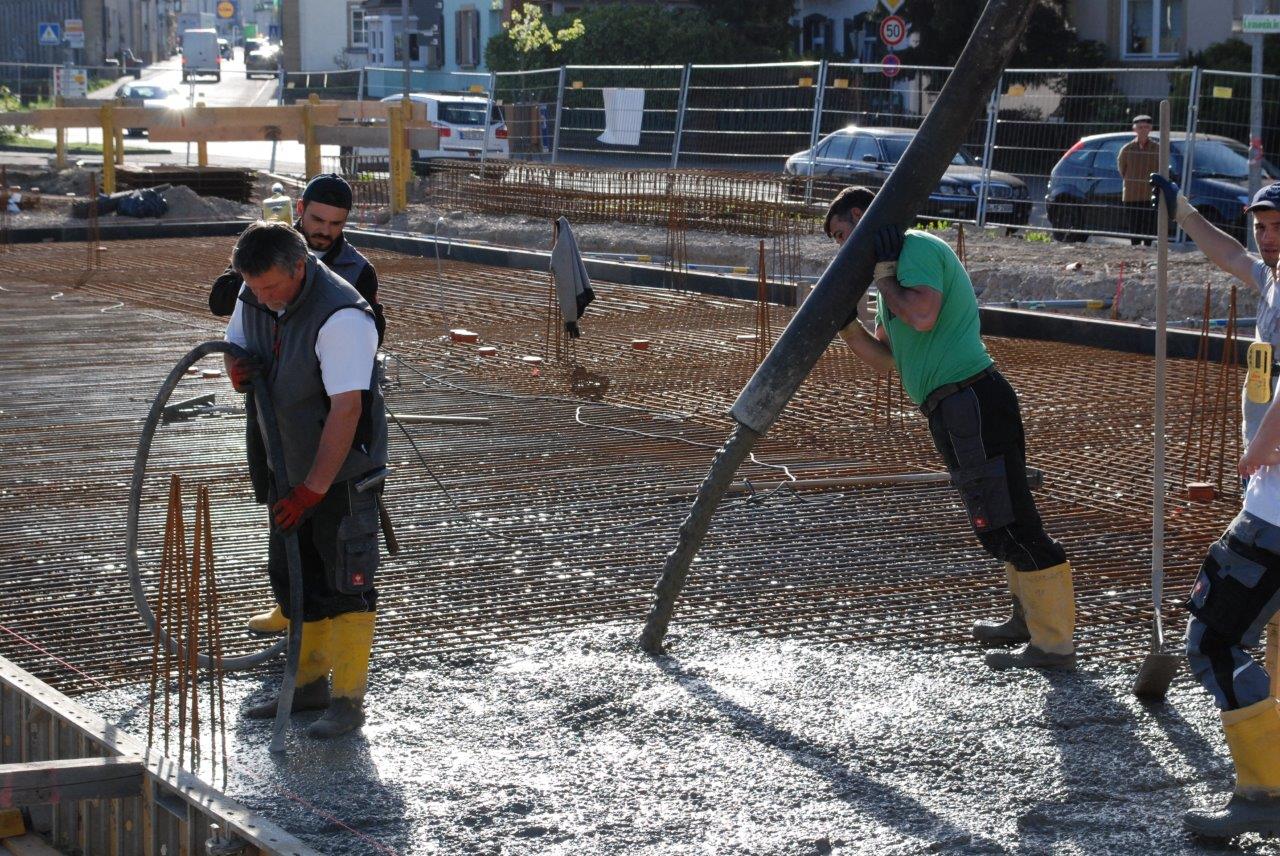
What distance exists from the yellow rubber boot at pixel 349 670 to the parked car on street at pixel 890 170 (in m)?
14.0

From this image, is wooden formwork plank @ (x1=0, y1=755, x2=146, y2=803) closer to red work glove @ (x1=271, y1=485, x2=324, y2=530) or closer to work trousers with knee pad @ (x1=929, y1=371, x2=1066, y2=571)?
red work glove @ (x1=271, y1=485, x2=324, y2=530)

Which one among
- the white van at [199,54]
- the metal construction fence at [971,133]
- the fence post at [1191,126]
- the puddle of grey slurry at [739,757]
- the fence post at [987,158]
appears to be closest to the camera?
the puddle of grey slurry at [739,757]

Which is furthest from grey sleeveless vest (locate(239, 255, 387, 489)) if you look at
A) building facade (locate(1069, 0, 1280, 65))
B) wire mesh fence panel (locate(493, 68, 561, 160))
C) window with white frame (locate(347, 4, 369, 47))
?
window with white frame (locate(347, 4, 369, 47))

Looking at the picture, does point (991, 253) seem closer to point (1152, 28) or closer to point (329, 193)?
point (329, 193)

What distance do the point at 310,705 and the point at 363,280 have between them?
1.42m

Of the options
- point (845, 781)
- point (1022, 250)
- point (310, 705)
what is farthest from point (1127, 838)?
point (1022, 250)

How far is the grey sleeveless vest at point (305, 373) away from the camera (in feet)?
14.5

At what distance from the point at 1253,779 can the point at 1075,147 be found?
13.9 metres

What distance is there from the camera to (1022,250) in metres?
16.2

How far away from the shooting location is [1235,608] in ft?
12.5

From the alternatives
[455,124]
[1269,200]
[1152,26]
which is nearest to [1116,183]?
[1269,200]

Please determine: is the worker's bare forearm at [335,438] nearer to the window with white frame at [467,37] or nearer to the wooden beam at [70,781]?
the wooden beam at [70,781]

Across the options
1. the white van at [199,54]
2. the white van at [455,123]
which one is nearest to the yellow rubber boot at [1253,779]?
the white van at [455,123]

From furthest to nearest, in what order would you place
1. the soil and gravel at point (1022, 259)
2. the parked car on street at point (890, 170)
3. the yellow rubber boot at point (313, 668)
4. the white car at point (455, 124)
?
the white car at point (455, 124), the parked car on street at point (890, 170), the soil and gravel at point (1022, 259), the yellow rubber boot at point (313, 668)
